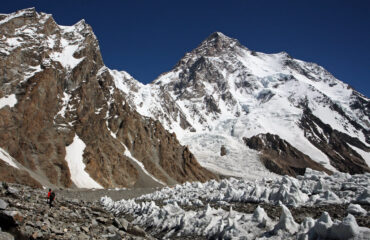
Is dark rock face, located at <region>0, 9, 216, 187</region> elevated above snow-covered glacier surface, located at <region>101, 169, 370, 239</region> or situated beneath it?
elevated above

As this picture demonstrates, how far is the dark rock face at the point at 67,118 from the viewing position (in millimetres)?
81250

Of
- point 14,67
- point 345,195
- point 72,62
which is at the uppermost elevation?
point 72,62

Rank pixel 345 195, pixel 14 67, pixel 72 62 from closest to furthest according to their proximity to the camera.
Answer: pixel 345 195 < pixel 14 67 < pixel 72 62

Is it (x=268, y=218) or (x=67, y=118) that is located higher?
(x=67, y=118)

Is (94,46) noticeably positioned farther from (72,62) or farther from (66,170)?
(66,170)

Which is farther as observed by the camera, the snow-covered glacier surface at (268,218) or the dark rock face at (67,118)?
the dark rock face at (67,118)

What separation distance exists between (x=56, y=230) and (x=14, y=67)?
9898 cm

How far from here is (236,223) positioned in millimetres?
14523

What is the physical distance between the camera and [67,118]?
10456 centimetres

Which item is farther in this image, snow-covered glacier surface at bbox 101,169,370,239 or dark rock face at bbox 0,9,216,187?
dark rock face at bbox 0,9,216,187

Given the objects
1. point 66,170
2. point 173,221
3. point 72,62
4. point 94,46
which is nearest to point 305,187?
point 173,221

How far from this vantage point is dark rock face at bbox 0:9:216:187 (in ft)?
267

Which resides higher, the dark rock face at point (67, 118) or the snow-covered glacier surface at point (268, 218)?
the dark rock face at point (67, 118)

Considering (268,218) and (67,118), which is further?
(67,118)
